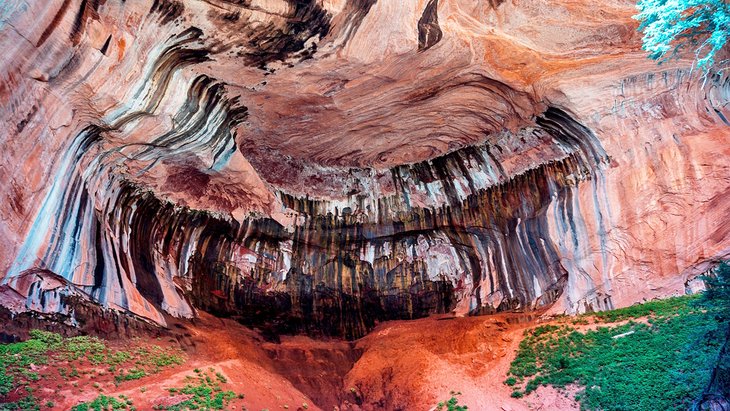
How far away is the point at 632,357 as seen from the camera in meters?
15.9

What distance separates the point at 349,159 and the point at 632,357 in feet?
33.5

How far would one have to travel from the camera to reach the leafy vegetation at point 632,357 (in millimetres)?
14625

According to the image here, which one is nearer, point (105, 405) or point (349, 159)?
point (105, 405)

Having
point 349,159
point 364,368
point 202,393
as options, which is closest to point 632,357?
point 364,368

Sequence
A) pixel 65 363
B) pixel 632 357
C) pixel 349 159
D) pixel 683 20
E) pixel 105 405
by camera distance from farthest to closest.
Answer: pixel 349 159, pixel 632 357, pixel 65 363, pixel 105 405, pixel 683 20

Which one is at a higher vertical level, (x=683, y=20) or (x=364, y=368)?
(x=683, y=20)

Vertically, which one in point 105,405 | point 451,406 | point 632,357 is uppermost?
point 105,405

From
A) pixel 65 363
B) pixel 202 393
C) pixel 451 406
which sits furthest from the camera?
pixel 451 406

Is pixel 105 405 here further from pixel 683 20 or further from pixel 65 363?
pixel 683 20

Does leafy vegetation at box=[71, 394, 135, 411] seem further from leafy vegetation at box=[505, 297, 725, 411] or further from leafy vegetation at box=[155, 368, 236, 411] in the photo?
leafy vegetation at box=[505, 297, 725, 411]

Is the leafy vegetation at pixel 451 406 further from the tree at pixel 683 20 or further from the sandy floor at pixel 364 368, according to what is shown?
the tree at pixel 683 20

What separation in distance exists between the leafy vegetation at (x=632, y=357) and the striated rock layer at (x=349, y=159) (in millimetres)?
1232

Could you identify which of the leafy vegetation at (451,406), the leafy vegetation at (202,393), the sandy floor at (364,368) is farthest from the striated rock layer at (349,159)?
the leafy vegetation at (451,406)

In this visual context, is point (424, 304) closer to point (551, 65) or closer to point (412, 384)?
point (412, 384)
